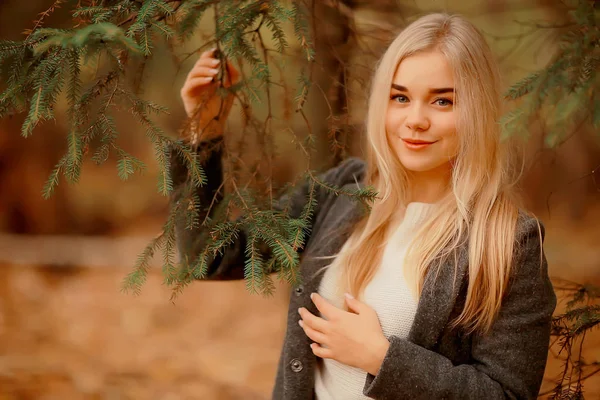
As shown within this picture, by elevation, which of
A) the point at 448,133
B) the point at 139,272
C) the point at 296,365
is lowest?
the point at 296,365

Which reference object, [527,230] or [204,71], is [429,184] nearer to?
[527,230]

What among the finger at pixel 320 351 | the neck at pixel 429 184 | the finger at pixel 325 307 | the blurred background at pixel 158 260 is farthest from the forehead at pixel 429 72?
the finger at pixel 320 351

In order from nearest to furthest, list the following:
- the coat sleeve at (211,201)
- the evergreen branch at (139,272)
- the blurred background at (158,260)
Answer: the evergreen branch at (139,272) < the coat sleeve at (211,201) < the blurred background at (158,260)

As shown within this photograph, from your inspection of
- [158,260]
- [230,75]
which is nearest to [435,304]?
[230,75]

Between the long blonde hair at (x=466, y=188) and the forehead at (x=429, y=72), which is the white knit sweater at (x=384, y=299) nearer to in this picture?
the long blonde hair at (x=466, y=188)

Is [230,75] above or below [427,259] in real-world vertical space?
above

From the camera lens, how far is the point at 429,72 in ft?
4.77

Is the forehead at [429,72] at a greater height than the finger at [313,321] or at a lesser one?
greater

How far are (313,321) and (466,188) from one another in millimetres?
529

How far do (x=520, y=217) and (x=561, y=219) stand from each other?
4316mm

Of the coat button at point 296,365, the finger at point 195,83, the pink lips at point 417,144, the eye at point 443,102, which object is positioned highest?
the eye at point 443,102

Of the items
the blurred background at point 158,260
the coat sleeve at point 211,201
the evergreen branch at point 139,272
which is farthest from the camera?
the blurred background at point 158,260

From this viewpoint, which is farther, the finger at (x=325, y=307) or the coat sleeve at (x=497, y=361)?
the finger at (x=325, y=307)

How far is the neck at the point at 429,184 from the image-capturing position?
1602mm
